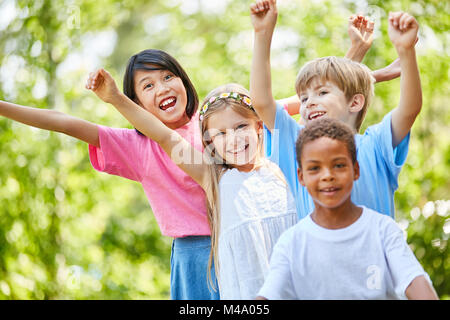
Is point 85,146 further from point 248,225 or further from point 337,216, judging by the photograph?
point 337,216

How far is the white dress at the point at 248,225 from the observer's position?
1.75 m

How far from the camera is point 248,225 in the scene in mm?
1791

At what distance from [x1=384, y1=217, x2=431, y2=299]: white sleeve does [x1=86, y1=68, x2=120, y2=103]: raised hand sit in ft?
2.95

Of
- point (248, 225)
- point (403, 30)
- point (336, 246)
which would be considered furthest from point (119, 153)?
point (403, 30)

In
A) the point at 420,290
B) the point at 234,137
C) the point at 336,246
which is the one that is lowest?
the point at 420,290

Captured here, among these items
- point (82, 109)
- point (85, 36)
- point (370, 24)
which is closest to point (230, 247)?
point (370, 24)

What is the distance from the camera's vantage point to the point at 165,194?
212 cm

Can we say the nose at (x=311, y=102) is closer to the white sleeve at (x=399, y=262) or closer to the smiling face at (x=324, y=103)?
the smiling face at (x=324, y=103)

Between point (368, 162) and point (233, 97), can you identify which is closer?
point (368, 162)

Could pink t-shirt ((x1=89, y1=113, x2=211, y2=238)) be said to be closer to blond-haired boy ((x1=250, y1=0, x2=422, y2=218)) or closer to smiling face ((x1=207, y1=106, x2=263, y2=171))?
smiling face ((x1=207, y1=106, x2=263, y2=171))

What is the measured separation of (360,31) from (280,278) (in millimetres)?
1150

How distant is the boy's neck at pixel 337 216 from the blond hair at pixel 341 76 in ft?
1.34

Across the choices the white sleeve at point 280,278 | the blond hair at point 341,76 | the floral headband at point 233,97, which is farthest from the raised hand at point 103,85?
the white sleeve at point 280,278

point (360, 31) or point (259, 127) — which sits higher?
point (360, 31)
